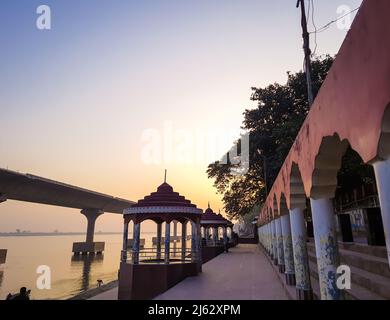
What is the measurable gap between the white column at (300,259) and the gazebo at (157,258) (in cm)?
674

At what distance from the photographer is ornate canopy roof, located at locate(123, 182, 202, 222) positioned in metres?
14.6

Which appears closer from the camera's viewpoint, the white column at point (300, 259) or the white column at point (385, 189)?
the white column at point (385, 189)

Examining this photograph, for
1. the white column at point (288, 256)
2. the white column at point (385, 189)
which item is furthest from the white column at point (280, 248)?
the white column at point (385, 189)

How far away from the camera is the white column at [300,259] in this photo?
7.95 meters

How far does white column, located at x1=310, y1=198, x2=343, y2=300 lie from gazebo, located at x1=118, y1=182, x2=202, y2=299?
8868mm

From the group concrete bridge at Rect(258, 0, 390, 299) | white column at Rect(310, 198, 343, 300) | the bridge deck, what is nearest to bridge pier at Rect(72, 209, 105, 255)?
the bridge deck

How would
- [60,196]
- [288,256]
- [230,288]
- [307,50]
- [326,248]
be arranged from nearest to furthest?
1. [326,248]
2. [307,50]
3. [288,256]
4. [230,288]
5. [60,196]

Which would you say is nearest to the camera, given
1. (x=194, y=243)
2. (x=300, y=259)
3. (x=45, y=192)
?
(x=300, y=259)

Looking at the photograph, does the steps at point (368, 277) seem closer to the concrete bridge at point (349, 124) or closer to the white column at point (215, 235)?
the concrete bridge at point (349, 124)

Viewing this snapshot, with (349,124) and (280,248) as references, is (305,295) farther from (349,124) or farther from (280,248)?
(280,248)

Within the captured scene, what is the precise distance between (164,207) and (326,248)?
9794 millimetres

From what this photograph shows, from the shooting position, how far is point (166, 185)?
53.4 ft

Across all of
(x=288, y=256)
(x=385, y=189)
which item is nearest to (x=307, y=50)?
(x=288, y=256)

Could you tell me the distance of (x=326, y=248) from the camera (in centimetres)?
566
